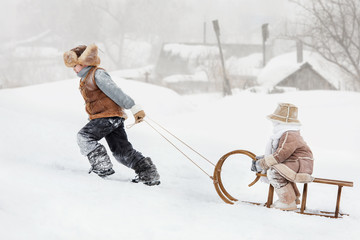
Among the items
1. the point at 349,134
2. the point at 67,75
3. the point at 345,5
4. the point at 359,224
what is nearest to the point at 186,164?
the point at 359,224

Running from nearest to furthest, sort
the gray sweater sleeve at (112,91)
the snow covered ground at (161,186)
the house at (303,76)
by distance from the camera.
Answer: the snow covered ground at (161,186) < the gray sweater sleeve at (112,91) < the house at (303,76)

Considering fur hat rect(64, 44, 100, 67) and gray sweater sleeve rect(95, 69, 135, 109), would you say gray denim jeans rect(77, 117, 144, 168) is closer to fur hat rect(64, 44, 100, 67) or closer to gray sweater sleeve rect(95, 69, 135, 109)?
gray sweater sleeve rect(95, 69, 135, 109)

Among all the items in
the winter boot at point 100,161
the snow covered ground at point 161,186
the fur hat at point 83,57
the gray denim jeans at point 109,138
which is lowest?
the snow covered ground at point 161,186

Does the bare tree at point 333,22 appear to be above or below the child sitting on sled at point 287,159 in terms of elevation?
above

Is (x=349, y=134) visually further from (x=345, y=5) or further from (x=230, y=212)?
(x=345, y=5)

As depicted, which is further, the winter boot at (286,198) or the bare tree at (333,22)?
the bare tree at (333,22)

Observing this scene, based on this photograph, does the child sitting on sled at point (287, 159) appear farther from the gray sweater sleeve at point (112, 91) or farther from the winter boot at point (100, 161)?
the winter boot at point (100, 161)

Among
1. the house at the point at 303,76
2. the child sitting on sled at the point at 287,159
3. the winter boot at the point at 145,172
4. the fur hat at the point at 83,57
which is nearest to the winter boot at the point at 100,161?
the winter boot at the point at 145,172

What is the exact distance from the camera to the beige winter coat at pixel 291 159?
129 inches

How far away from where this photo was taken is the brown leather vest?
3.73 metres

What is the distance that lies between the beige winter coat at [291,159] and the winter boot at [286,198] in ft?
0.49

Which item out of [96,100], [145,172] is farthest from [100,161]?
[96,100]

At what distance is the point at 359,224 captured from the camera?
325 centimetres

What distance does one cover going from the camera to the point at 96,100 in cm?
376
